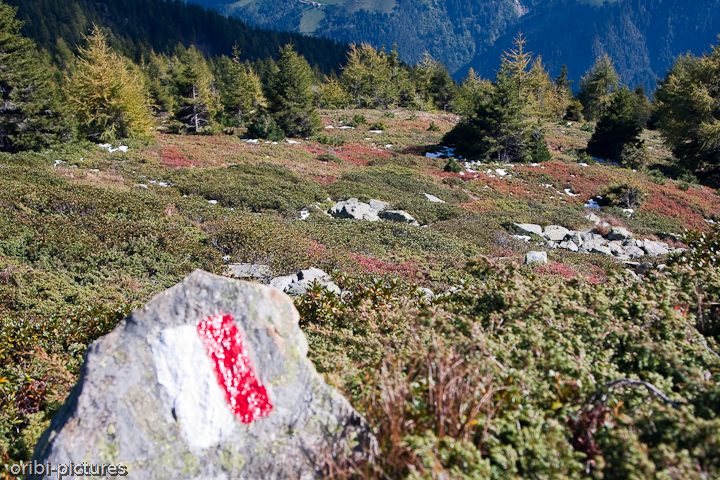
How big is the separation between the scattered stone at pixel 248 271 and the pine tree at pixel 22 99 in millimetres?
19702

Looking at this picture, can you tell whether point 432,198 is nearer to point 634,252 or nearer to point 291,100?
point 634,252

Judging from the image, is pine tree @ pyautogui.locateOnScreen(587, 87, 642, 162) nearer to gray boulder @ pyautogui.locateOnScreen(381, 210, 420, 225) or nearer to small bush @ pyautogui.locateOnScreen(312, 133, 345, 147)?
small bush @ pyautogui.locateOnScreen(312, 133, 345, 147)

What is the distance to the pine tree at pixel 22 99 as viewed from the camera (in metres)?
21.7

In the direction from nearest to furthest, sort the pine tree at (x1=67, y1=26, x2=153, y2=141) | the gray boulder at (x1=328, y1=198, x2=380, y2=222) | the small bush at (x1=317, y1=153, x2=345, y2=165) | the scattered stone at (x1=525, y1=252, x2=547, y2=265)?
1. the scattered stone at (x1=525, y1=252, x2=547, y2=265)
2. the gray boulder at (x1=328, y1=198, x2=380, y2=222)
3. the pine tree at (x1=67, y1=26, x2=153, y2=141)
4. the small bush at (x1=317, y1=153, x2=345, y2=165)

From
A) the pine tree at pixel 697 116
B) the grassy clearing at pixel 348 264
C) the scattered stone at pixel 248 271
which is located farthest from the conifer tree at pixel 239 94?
the pine tree at pixel 697 116

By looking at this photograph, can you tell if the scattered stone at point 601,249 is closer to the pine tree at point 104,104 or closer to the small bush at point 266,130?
the small bush at point 266,130

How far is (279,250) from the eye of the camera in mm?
10102

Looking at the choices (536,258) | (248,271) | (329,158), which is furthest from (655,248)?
(329,158)

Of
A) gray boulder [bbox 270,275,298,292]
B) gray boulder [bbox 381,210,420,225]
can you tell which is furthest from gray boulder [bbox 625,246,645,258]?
gray boulder [bbox 270,275,298,292]

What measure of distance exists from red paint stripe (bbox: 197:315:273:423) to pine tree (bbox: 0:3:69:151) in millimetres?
25222

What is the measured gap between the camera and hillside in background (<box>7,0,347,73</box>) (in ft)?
407

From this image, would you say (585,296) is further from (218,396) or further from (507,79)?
(507,79)

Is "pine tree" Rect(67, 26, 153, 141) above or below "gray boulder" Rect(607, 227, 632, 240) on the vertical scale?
below

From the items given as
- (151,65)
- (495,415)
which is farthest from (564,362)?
(151,65)
